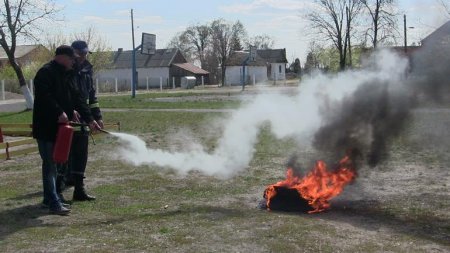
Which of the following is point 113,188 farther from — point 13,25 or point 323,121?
point 13,25

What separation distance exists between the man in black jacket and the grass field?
0.35 m

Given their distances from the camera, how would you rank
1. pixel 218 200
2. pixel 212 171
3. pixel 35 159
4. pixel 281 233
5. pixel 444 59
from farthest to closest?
pixel 35 159 < pixel 212 171 < pixel 444 59 < pixel 218 200 < pixel 281 233

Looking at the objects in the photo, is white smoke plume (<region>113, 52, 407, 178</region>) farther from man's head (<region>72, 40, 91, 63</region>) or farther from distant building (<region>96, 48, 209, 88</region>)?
distant building (<region>96, 48, 209, 88</region>)

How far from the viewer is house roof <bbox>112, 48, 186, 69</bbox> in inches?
3315

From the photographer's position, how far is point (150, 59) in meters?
86.6

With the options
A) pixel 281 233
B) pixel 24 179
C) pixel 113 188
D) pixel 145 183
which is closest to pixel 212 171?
pixel 145 183

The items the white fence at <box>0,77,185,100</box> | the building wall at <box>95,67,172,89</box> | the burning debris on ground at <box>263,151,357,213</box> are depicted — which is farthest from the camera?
the building wall at <box>95,67,172,89</box>

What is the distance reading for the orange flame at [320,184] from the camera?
6984mm

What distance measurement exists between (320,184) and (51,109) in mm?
3656

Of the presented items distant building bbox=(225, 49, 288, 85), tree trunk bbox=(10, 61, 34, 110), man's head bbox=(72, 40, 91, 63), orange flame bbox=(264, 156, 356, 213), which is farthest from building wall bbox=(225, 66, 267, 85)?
orange flame bbox=(264, 156, 356, 213)

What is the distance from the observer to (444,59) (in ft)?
26.5

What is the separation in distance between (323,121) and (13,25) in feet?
79.2

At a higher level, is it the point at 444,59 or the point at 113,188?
the point at 444,59

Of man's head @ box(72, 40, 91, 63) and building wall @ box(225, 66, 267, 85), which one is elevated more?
building wall @ box(225, 66, 267, 85)
